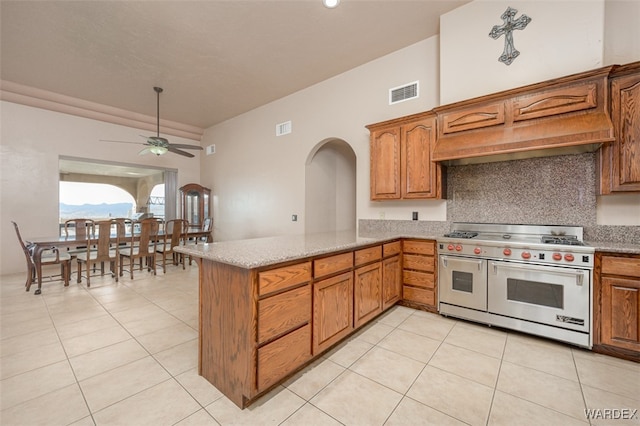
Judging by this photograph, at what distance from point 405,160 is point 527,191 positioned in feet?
4.42

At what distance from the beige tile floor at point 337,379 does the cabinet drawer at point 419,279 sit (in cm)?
38

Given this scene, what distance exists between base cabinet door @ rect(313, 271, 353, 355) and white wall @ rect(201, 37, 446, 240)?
70.2 inches

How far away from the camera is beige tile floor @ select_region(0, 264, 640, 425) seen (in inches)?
63.6

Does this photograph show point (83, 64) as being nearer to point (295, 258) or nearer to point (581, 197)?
point (295, 258)

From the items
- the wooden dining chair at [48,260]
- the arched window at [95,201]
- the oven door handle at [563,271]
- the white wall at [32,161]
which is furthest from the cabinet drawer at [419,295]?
the arched window at [95,201]

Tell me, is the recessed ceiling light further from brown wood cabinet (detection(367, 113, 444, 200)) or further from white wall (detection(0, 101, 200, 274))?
white wall (detection(0, 101, 200, 274))

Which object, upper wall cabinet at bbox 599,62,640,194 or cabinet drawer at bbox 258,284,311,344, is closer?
Result: cabinet drawer at bbox 258,284,311,344

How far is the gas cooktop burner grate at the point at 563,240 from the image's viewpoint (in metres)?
2.38

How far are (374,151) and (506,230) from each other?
183 centimetres

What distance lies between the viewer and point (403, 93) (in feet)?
12.5

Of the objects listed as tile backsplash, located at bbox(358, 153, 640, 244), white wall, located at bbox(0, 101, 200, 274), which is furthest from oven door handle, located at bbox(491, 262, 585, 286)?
white wall, located at bbox(0, 101, 200, 274)

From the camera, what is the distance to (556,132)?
2408mm

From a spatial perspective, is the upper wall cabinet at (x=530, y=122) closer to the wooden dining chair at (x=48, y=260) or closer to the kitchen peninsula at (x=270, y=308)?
the kitchen peninsula at (x=270, y=308)

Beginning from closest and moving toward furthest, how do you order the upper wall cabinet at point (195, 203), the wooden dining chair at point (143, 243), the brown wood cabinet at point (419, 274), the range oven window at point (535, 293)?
the range oven window at point (535, 293) < the brown wood cabinet at point (419, 274) < the wooden dining chair at point (143, 243) < the upper wall cabinet at point (195, 203)
